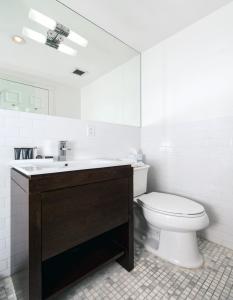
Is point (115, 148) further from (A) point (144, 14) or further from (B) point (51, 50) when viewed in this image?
(A) point (144, 14)

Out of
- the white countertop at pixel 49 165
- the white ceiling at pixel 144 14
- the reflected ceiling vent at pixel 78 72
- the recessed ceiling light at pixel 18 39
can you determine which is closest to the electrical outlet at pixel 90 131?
the white countertop at pixel 49 165

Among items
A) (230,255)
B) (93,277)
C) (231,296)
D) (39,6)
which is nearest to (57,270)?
(93,277)

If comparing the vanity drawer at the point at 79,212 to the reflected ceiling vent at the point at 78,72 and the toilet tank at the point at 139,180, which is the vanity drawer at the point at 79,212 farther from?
the reflected ceiling vent at the point at 78,72

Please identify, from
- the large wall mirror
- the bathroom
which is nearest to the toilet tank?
the bathroom

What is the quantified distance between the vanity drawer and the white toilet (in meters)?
0.27

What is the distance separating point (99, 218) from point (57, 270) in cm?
39

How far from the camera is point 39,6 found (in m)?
1.27

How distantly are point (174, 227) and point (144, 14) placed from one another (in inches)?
68.8

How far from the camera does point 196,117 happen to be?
1500mm

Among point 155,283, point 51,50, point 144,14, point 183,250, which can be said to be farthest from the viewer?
point 144,14

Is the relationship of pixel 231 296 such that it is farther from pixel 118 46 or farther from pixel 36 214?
pixel 118 46

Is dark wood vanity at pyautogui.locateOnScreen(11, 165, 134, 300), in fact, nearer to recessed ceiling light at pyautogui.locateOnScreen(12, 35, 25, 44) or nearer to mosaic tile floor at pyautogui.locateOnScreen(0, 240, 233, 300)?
mosaic tile floor at pyautogui.locateOnScreen(0, 240, 233, 300)

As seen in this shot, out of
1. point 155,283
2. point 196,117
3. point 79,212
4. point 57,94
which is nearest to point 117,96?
point 57,94

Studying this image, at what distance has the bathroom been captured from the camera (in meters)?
0.86
